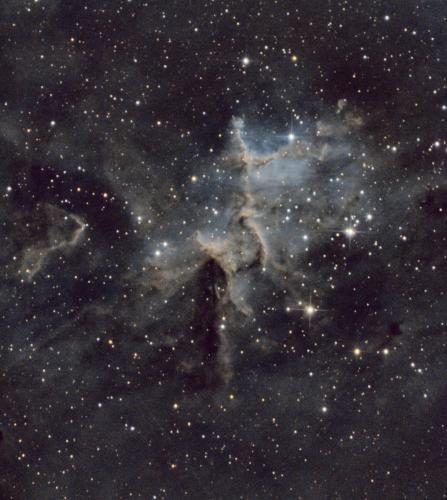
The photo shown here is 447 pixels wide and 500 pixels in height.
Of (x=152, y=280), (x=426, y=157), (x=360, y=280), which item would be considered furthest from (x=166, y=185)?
(x=426, y=157)

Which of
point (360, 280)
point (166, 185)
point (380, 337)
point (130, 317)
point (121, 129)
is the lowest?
point (380, 337)

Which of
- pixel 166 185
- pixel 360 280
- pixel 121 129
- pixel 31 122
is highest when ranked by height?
pixel 31 122

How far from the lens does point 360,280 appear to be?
2.92 m

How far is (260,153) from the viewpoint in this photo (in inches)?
109

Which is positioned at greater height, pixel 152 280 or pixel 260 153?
pixel 260 153

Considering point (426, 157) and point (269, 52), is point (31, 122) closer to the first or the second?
point (269, 52)

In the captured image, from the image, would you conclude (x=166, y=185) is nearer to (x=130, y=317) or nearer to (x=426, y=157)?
(x=130, y=317)

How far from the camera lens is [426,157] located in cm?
282

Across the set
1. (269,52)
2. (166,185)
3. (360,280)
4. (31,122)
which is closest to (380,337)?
(360,280)

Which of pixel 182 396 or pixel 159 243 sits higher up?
pixel 159 243

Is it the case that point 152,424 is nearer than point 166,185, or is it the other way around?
point 166,185

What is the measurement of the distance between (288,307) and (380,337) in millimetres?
525

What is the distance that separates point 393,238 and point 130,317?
1.43 m

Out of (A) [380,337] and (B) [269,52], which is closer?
(B) [269,52]
